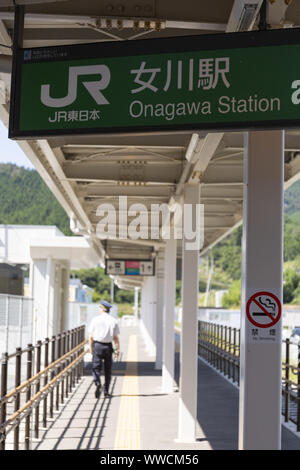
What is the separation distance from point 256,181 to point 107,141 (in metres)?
3.51

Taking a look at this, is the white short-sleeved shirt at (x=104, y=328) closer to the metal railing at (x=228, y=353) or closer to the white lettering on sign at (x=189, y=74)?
the metal railing at (x=228, y=353)

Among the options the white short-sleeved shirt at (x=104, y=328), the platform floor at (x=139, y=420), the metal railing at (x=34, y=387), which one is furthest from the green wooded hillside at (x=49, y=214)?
the white short-sleeved shirt at (x=104, y=328)

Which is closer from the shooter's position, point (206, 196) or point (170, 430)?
point (170, 430)

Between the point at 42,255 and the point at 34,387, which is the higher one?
the point at 42,255

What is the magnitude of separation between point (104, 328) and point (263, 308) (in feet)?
26.6

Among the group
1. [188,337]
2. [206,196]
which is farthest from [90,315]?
[188,337]

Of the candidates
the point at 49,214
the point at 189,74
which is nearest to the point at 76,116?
the point at 189,74

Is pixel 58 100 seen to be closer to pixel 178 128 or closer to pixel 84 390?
pixel 178 128

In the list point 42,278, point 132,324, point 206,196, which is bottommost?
point 132,324

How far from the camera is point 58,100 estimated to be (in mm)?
3537

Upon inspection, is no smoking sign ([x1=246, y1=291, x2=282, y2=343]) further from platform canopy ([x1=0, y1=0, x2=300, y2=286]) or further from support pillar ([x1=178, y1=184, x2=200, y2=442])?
support pillar ([x1=178, y1=184, x2=200, y2=442])

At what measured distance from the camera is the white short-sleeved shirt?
12.0 m

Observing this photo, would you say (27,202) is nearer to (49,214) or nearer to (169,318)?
(49,214)

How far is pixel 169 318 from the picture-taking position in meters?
13.5
